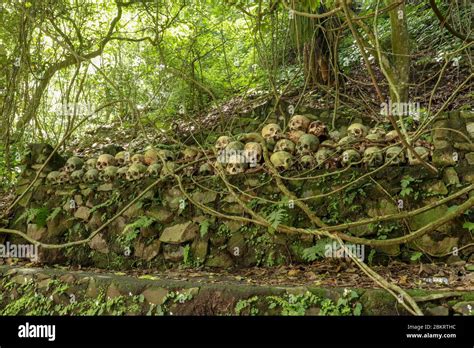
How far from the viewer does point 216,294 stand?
3.08m

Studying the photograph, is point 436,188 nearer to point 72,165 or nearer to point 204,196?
point 204,196

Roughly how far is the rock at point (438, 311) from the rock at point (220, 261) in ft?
6.27

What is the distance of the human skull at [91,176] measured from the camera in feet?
16.2

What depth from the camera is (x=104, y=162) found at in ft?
16.5

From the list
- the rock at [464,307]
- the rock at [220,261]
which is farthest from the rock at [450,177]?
the rock at [220,261]

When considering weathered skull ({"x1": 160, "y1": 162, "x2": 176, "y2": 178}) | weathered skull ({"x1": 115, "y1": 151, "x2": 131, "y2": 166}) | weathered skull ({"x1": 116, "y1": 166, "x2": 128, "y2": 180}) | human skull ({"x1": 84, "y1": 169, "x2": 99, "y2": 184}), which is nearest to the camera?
weathered skull ({"x1": 160, "y1": 162, "x2": 176, "y2": 178})

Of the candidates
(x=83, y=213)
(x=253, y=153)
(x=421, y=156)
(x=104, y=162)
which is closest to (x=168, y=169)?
(x=253, y=153)

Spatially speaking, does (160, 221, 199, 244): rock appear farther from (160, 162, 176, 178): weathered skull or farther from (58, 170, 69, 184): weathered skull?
(58, 170, 69, 184): weathered skull

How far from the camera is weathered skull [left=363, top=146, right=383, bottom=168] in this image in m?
3.67

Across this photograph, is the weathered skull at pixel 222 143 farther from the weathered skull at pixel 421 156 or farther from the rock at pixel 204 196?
the weathered skull at pixel 421 156

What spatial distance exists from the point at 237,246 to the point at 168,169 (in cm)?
107

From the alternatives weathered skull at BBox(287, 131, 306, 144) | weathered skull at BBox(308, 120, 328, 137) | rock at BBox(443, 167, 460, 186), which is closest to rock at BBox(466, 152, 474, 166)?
rock at BBox(443, 167, 460, 186)

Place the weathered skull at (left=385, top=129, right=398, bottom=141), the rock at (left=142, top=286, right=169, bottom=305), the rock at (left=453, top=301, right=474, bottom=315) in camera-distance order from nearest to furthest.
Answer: the rock at (left=453, top=301, right=474, bottom=315), the rock at (left=142, top=286, right=169, bottom=305), the weathered skull at (left=385, top=129, right=398, bottom=141)

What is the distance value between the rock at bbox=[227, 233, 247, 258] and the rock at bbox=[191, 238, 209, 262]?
24cm
